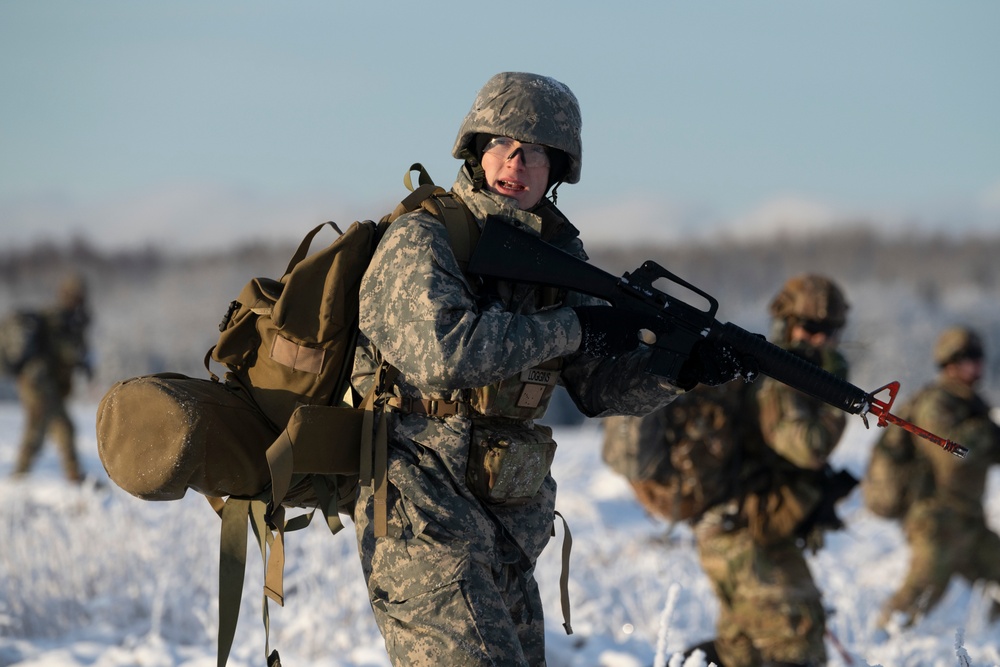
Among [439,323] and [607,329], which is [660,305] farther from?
[439,323]

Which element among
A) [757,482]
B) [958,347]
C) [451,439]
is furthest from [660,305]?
[958,347]

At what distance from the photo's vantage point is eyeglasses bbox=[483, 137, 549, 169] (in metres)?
3.48

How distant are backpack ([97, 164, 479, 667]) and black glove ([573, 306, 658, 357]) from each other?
372mm

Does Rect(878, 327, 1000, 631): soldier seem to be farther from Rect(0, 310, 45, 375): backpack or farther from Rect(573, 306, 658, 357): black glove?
Rect(0, 310, 45, 375): backpack

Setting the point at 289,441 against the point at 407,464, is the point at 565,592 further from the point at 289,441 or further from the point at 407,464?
the point at 289,441

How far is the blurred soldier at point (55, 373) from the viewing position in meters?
12.3

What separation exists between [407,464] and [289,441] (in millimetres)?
320

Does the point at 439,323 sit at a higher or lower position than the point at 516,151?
lower

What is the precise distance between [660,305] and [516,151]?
60 centimetres

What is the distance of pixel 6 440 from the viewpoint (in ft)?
53.9

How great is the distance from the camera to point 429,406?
3.32 meters

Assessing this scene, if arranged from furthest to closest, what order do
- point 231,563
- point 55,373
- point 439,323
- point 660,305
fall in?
point 55,373, point 231,563, point 660,305, point 439,323

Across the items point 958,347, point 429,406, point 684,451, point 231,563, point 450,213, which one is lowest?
point 231,563

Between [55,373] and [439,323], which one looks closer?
[439,323]
